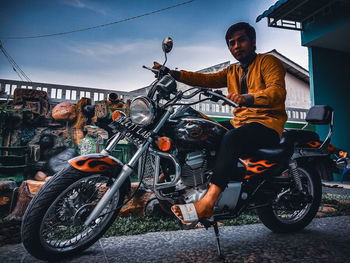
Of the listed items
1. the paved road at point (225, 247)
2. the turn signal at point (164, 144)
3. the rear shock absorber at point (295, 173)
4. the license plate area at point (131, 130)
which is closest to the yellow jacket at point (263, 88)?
the rear shock absorber at point (295, 173)

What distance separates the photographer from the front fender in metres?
1.48

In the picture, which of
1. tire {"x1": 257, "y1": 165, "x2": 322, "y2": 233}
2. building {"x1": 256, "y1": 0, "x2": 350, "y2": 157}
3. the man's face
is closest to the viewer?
the man's face

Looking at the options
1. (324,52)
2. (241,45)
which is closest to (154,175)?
(241,45)

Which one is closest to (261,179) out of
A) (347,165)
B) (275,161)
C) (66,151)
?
(275,161)

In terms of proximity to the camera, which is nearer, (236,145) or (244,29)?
(236,145)

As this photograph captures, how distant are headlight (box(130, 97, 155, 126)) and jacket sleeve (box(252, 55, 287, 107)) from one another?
0.69 m

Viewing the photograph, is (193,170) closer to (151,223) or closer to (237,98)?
(237,98)

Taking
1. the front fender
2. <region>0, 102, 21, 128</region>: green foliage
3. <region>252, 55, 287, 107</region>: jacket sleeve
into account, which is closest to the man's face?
<region>252, 55, 287, 107</region>: jacket sleeve

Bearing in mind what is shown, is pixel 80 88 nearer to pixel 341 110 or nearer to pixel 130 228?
pixel 130 228

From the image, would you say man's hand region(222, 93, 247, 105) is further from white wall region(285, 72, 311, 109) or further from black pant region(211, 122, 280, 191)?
white wall region(285, 72, 311, 109)

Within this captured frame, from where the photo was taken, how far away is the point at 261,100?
1.66 m

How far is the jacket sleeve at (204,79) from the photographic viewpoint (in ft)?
7.21

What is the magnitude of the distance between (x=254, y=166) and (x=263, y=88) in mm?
640

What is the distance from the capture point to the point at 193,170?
1.71m
